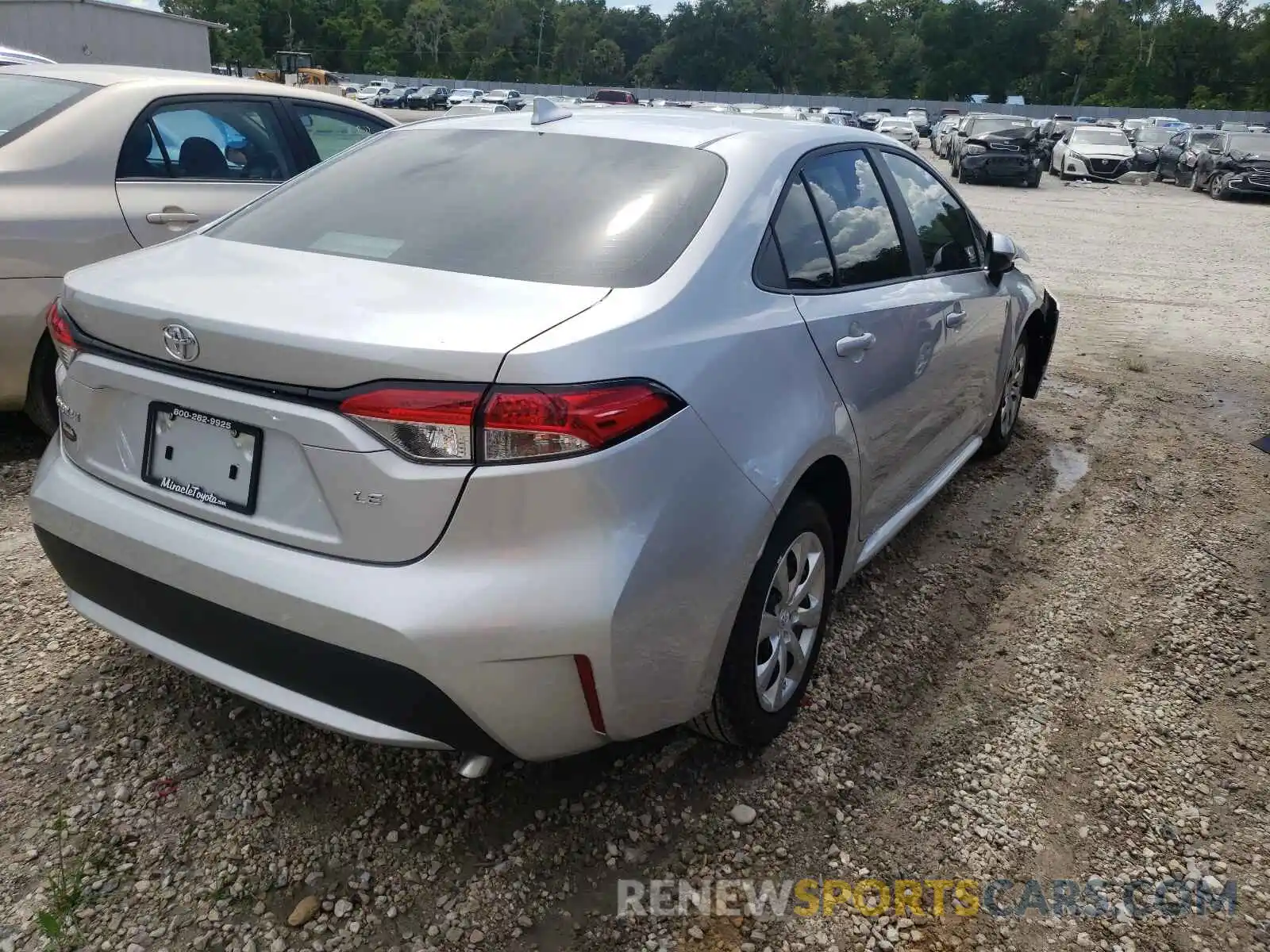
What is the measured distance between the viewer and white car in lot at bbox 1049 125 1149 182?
27344mm

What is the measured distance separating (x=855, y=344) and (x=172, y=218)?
329 cm

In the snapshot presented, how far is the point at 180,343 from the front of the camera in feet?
7.23

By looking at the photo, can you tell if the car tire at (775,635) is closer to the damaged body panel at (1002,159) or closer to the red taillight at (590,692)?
the red taillight at (590,692)

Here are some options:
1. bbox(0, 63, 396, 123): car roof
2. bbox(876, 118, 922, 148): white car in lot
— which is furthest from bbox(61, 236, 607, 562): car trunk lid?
bbox(876, 118, 922, 148): white car in lot

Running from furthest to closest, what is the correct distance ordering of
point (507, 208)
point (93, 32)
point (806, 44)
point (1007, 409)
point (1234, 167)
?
point (806, 44), point (93, 32), point (1234, 167), point (1007, 409), point (507, 208)

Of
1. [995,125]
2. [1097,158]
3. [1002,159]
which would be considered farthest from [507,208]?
[1097,158]

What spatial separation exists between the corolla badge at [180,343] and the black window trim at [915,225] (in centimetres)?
235

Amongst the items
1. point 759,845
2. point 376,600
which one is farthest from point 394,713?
point 759,845

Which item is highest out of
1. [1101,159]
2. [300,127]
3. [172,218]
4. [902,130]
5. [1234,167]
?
[902,130]

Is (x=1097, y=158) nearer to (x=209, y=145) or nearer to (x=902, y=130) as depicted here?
(x=902, y=130)

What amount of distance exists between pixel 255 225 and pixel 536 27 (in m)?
133

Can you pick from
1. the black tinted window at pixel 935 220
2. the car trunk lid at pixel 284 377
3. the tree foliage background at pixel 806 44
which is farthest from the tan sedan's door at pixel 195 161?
the tree foliage background at pixel 806 44

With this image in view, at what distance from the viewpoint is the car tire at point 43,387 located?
4.29 m

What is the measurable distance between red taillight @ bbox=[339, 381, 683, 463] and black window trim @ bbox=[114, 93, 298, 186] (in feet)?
10.1
